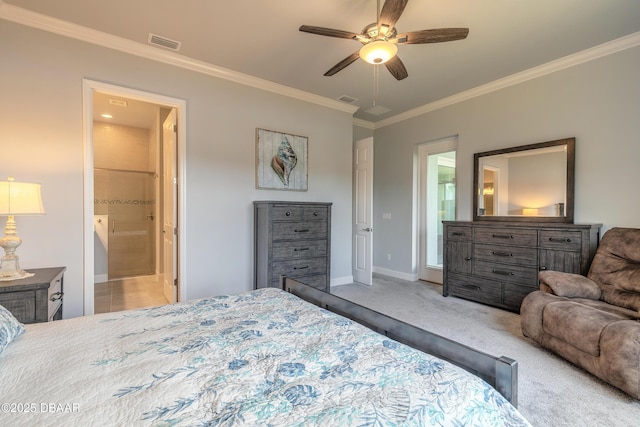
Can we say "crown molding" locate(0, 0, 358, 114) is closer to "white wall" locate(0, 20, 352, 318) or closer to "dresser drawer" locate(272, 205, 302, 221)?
"white wall" locate(0, 20, 352, 318)

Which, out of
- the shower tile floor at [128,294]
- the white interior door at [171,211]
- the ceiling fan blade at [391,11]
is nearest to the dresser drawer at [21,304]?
the white interior door at [171,211]

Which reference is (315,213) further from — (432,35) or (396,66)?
(432,35)

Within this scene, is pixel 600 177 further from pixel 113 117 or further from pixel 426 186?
pixel 113 117

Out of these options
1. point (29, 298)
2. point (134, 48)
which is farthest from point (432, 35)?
point (29, 298)

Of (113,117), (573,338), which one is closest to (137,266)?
(113,117)

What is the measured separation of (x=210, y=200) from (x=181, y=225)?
1.40 ft

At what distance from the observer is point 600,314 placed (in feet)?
6.80

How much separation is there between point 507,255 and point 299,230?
2.45 metres

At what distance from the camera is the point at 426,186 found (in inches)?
194

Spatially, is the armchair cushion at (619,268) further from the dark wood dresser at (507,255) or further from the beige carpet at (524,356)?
the beige carpet at (524,356)

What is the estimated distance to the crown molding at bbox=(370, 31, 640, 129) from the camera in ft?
9.46

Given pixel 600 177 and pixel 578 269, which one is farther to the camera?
pixel 600 177

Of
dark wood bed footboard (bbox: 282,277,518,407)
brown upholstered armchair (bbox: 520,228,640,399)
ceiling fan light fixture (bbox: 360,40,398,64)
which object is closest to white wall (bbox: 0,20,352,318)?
ceiling fan light fixture (bbox: 360,40,398,64)

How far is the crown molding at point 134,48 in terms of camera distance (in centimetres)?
249
